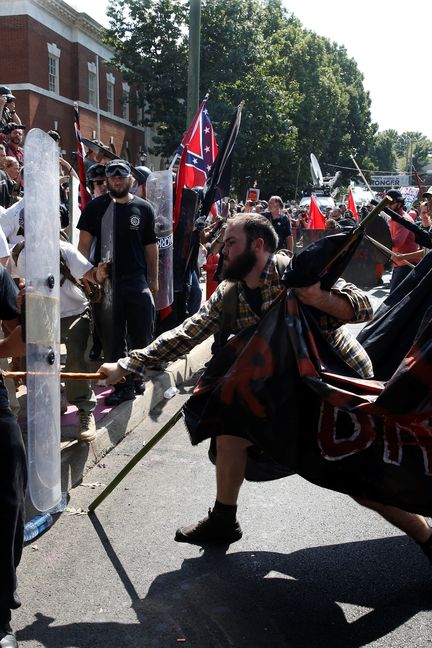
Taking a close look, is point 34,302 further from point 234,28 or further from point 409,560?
point 234,28

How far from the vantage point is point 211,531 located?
12.4 feet

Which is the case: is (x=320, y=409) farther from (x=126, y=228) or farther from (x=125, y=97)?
(x=125, y=97)

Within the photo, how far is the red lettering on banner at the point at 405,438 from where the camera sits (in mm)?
3033

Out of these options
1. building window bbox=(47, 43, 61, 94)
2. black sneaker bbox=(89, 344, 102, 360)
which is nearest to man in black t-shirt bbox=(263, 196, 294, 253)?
black sneaker bbox=(89, 344, 102, 360)

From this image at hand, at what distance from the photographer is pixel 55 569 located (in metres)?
3.58

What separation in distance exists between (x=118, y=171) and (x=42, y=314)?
2.95m

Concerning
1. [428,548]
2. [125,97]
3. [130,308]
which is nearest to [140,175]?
[130,308]

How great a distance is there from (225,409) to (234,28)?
3153 cm

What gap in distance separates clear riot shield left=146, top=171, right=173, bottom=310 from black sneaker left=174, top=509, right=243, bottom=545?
369 centimetres

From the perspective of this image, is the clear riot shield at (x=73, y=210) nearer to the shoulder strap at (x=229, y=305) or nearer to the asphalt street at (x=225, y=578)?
the asphalt street at (x=225, y=578)

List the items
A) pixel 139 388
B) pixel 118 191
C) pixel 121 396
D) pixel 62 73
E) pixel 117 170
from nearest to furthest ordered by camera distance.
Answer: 1. pixel 117 170
2. pixel 118 191
3. pixel 121 396
4. pixel 139 388
5. pixel 62 73

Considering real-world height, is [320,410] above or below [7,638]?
above

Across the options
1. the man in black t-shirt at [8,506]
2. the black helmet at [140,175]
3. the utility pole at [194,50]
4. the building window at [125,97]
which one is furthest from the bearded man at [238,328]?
the building window at [125,97]

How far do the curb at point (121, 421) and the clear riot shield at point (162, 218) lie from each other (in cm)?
74
